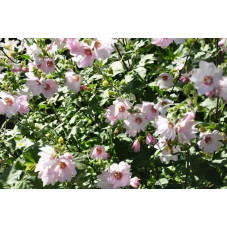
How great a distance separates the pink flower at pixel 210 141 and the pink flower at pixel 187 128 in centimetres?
15

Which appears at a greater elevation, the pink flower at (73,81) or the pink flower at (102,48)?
the pink flower at (102,48)

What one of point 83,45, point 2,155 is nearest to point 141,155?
point 83,45

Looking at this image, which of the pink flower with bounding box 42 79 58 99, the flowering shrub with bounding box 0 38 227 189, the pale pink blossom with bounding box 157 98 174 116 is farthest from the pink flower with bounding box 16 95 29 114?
the pale pink blossom with bounding box 157 98 174 116

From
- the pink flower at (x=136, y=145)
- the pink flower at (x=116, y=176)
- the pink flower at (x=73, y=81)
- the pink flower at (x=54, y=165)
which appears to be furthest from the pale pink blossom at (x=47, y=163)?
the pink flower at (x=136, y=145)

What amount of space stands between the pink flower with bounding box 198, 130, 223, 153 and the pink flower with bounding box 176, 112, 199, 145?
0.15 m

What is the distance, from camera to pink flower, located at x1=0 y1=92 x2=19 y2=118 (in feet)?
6.45

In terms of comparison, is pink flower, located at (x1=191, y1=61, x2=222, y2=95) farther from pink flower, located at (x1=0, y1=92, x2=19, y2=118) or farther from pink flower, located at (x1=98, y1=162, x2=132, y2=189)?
pink flower, located at (x1=0, y1=92, x2=19, y2=118)

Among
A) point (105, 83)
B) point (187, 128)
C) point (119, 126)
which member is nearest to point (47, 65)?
point (105, 83)

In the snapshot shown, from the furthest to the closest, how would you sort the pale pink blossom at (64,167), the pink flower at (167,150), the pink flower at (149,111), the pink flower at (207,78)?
the pink flower at (149,111)
the pink flower at (167,150)
the pale pink blossom at (64,167)
the pink flower at (207,78)

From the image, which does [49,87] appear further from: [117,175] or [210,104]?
[210,104]

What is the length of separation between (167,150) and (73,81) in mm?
635

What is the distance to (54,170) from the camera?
1695 mm

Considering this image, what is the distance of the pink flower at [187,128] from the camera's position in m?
1.53

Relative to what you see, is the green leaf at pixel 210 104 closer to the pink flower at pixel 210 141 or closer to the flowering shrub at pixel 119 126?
the flowering shrub at pixel 119 126
